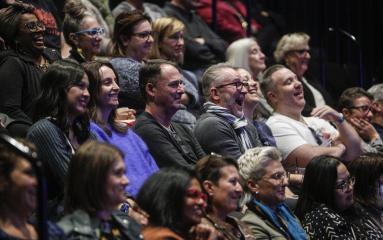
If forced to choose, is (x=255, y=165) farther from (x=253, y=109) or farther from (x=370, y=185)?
(x=253, y=109)

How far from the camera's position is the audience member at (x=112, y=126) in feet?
17.6

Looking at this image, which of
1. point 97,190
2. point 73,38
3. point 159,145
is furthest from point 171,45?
point 97,190

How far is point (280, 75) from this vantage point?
720 cm

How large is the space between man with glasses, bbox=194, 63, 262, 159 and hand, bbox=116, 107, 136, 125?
524mm

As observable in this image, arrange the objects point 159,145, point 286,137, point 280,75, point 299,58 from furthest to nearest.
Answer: point 299,58
point 280,75
point 286,137
point 159,145

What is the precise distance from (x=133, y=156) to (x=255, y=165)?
67 cm

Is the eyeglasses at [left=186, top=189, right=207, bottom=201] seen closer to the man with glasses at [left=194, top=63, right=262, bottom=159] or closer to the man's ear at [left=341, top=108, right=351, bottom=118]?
the man with glasses at [left=194, top=63, right=262, bottom=159]

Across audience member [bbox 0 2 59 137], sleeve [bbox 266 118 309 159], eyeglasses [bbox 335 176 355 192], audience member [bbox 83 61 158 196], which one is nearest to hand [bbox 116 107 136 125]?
audience member [bbox 83 61 158 196]

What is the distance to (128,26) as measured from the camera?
6.63m

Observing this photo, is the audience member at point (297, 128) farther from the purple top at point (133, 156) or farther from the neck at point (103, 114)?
the neck at point (103, 114)

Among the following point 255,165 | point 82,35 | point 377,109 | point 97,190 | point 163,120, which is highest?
point 97,190

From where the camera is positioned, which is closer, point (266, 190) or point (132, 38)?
point (266, 190)

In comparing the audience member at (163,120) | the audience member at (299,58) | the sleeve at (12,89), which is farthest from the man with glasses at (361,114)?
the sleeve at (12,89)

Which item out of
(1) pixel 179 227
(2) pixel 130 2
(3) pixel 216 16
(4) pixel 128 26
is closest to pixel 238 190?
(1) pixel 179 227
